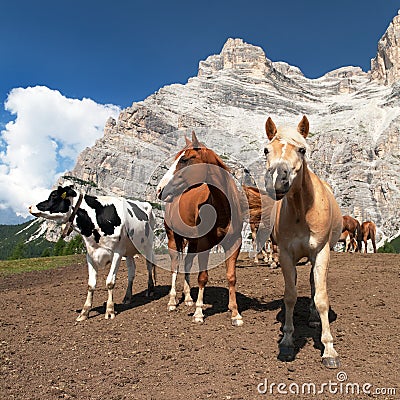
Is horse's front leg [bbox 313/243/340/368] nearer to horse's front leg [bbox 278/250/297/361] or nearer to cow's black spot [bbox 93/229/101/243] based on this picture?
horse's front leg [bbox 278/250/297/361]

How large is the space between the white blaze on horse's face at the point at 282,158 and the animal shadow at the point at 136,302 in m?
6.27

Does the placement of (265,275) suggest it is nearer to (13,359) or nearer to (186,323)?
(186,323)

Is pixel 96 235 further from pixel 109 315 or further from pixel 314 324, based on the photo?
pixel 314 324

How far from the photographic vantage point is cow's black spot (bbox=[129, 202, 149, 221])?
10584 millimetres

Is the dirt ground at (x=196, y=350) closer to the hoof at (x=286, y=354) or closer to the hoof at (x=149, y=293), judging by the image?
the hoof at (x=286, y=354)

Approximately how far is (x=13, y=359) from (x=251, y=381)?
13.0ft

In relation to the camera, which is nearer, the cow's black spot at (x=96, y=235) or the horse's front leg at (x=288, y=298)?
the horse's front leg at (x=288, y=298)

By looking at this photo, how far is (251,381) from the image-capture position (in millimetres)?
4895

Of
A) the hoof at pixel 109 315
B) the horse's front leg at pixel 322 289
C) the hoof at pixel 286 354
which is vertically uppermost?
the horse's front leg at pixel 322 289

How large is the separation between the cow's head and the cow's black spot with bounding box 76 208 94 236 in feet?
0.93

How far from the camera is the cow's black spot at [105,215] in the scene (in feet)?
29.5

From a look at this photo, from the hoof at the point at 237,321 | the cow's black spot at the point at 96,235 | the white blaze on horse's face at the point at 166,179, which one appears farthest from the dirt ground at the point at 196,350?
the white blaze on horse's face at the point at 166,179

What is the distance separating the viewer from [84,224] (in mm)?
8906

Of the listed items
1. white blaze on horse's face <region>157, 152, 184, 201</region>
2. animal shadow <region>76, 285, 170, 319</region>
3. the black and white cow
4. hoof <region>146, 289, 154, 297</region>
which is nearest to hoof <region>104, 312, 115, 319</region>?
the black and white cow
